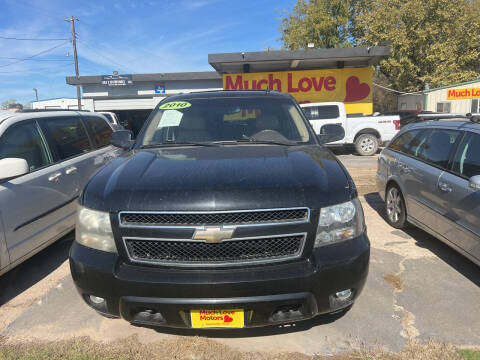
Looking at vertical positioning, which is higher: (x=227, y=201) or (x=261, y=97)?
(x=261, y=97)

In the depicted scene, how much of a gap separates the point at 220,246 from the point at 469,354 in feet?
6.17

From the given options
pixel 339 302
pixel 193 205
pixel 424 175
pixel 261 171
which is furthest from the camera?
pixel 424 175

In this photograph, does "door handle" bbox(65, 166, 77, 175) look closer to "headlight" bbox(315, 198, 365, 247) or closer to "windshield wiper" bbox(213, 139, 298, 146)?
"windshield wiper" bbox(213, 139, 298, 146)

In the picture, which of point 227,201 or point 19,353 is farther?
point 19,353

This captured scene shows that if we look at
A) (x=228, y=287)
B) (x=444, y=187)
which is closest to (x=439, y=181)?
(x=444, y=187)

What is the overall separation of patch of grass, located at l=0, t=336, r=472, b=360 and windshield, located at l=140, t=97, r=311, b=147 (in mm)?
1693

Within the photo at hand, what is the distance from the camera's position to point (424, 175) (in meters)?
4.03

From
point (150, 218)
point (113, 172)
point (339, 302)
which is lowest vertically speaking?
point (339, 302)

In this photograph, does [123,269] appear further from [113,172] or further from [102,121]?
[102,121]

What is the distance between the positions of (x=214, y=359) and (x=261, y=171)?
132 centimetres

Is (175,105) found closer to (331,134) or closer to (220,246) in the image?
(331,134)

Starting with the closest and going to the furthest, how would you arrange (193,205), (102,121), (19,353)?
(193,205) < (19,353) < (102,121)

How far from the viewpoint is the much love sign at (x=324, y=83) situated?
16.4m

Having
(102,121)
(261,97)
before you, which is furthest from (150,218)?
(102,121)
